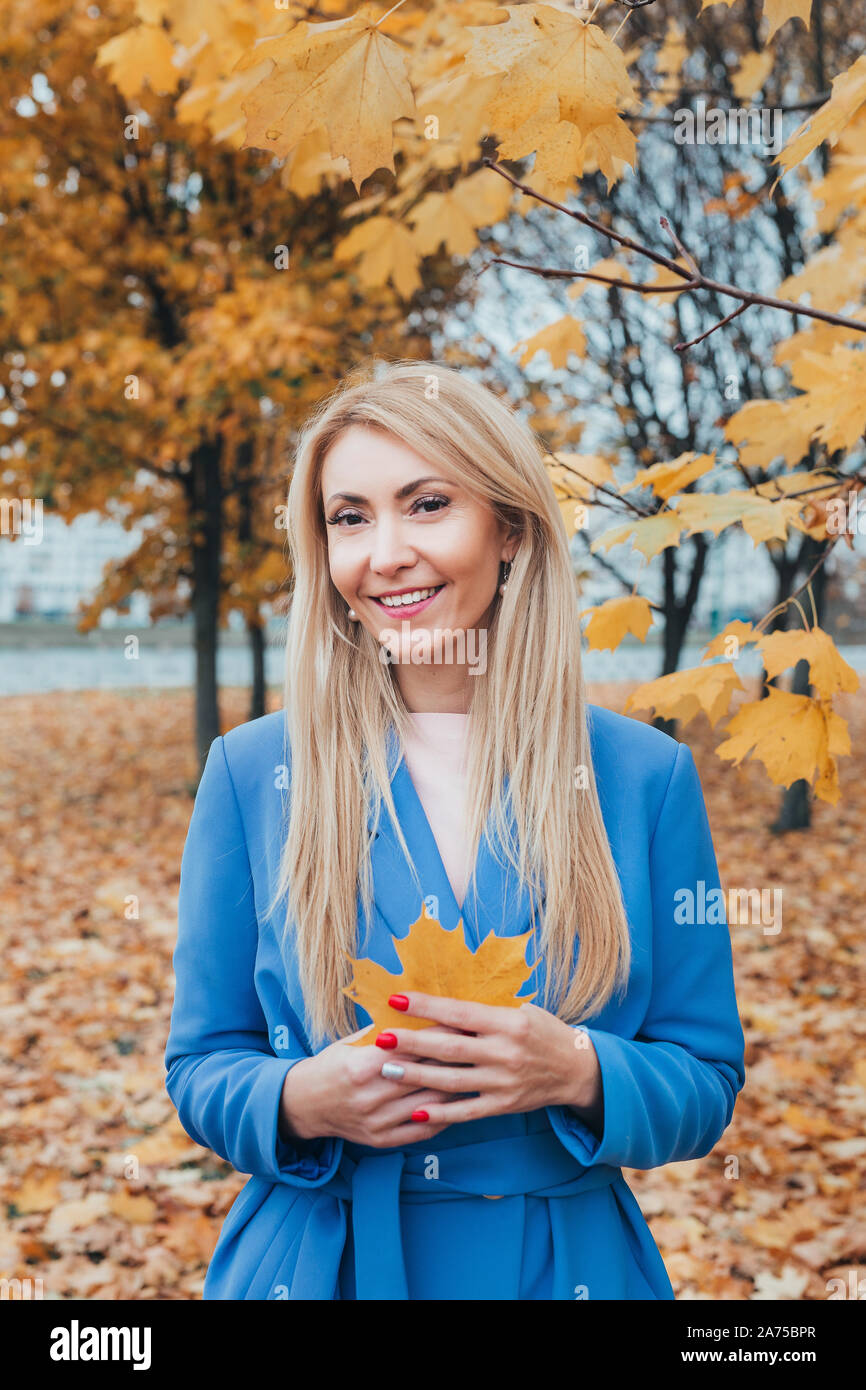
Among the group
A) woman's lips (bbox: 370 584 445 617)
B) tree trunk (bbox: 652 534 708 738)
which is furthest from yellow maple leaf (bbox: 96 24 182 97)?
tree trunk (bbox: 652 534 708 738)

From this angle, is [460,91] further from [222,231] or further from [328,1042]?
[222,231]

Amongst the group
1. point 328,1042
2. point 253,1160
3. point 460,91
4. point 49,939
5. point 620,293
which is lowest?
point 49,939

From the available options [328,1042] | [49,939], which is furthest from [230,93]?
[49,939]

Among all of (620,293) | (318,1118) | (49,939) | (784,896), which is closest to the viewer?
(318,1118)

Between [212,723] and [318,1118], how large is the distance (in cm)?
724

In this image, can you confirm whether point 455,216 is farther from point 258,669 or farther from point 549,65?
point 258,669

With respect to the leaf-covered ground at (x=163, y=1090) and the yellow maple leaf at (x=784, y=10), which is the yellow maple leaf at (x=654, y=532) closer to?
the leaf-covered ground at (x=163, y=1090)

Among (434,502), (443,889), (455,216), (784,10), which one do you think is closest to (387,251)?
(455,216)

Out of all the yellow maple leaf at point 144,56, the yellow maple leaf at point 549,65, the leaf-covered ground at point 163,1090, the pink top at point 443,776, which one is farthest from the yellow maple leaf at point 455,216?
the leaf-covered ground at point 163,1090

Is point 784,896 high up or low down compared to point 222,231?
down

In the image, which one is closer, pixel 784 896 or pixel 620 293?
pixel 784 896

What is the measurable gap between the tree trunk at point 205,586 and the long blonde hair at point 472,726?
22.1ft

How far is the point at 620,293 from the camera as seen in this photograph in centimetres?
780

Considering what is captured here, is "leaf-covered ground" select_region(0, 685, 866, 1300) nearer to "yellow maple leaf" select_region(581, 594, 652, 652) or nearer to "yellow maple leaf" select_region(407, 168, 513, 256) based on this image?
"yellow maple leaf" select_region(581, 594, 652, 652)
